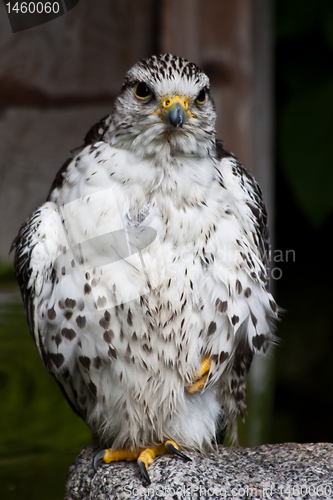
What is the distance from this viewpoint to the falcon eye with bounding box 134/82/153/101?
205cm

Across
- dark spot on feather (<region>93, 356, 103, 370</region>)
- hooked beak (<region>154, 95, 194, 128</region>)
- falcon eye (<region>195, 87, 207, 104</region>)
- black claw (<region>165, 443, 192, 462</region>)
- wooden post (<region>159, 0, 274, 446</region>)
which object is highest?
wooden post (<region>159, 0, 274, 446</region>)

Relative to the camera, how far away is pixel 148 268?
2.08m

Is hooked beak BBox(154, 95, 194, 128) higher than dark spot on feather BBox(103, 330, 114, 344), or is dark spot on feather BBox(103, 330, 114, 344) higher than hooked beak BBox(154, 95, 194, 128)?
hooked beak BBox(154, 95, 194, 128)

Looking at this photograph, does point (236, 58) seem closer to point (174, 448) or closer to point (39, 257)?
point (39, 257)

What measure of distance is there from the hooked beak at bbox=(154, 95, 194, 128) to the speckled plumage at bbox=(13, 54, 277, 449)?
27 millimetres

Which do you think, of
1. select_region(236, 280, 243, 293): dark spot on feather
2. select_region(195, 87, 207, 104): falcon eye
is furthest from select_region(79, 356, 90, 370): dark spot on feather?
select_region(195, 87, 207, 104): falcon eye

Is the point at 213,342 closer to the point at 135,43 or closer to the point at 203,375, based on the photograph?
the point at 203,375

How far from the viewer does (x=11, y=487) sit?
137 inches

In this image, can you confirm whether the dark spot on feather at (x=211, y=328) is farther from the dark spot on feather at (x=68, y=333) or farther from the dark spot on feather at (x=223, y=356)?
the dark spot on feather at (x=68, y=333)

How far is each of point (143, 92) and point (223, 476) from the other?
1414mm

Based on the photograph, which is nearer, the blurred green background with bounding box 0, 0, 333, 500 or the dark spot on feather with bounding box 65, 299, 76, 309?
the dark spot on feather with bounding box 65, 299, 76, 309

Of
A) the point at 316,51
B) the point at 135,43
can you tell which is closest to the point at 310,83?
the point at 316,51

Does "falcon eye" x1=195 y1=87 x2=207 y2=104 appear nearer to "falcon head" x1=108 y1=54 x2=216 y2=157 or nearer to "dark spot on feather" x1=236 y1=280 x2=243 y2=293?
"falcon head" x1=108 y1=54 x2=216 y2=157

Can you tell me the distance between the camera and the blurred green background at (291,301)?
3.39 meters
